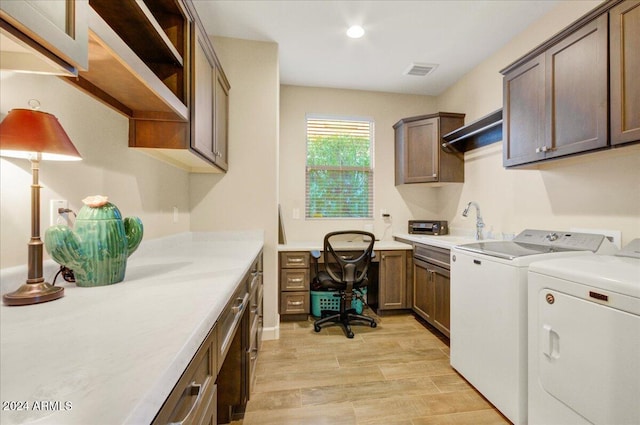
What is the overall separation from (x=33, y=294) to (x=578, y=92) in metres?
2.60

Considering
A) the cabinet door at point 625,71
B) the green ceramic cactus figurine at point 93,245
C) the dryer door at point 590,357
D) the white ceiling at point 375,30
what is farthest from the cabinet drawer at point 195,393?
the white ceiling at point 375,30

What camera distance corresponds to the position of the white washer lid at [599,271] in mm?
1017

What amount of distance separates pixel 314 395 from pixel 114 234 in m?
1.51

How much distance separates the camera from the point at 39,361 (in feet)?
1.48

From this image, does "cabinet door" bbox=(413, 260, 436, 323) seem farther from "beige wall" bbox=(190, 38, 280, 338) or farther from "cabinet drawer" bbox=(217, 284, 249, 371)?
"cabinet drawer" bbox=(217, 284, 249, 371)

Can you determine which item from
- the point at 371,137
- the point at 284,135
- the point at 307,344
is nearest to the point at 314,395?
the point at 307,344

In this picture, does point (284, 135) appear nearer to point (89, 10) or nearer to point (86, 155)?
point (86, 155)

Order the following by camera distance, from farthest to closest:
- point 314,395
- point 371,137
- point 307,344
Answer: point 371,137
point 307,344
point 314,395

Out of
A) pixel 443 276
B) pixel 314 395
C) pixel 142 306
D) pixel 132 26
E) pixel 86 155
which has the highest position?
pixel 132 26

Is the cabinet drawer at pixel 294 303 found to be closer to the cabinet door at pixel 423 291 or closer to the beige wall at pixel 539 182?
the cabinet door at pixel 423 291

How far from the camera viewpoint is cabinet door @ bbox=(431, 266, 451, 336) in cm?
234

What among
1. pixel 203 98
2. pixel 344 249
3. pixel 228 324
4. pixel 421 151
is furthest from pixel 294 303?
pixel 421 151

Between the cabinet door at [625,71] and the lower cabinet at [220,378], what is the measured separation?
2.02 metres

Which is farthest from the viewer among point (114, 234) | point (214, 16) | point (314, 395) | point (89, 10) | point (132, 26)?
point (214, 16)
